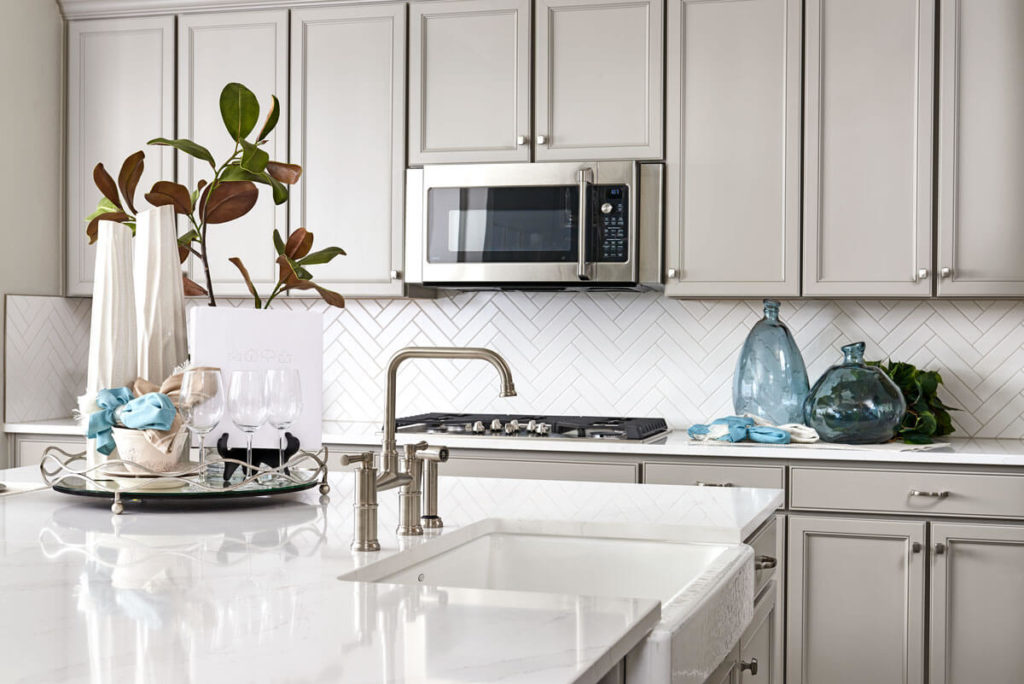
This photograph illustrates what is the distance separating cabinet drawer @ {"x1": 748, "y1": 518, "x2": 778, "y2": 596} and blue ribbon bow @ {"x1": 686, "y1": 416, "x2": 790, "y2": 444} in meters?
1.17

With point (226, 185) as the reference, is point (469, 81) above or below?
above

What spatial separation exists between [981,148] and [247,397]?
253 centimetres

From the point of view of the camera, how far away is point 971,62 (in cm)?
339

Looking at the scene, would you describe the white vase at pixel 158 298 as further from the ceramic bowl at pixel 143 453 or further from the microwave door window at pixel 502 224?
the microwave door window at pixel 502 224

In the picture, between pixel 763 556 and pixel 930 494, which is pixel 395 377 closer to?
pixel 763 556

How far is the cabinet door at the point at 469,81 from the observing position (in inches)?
147

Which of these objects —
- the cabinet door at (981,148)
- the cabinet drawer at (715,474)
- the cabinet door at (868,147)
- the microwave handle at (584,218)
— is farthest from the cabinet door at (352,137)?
the cabinet door at (981,148)

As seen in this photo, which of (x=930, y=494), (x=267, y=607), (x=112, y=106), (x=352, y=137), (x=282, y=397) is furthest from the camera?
(x=112, y=106)

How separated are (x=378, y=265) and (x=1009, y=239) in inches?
77.9

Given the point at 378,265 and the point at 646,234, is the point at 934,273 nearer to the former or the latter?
the point at 646,234

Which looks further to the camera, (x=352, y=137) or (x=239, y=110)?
(x=352, y=137)

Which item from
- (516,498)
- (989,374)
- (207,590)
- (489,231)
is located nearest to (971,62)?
(989,374)

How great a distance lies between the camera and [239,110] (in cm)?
209

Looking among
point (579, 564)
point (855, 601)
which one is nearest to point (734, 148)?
point (855, 601)
